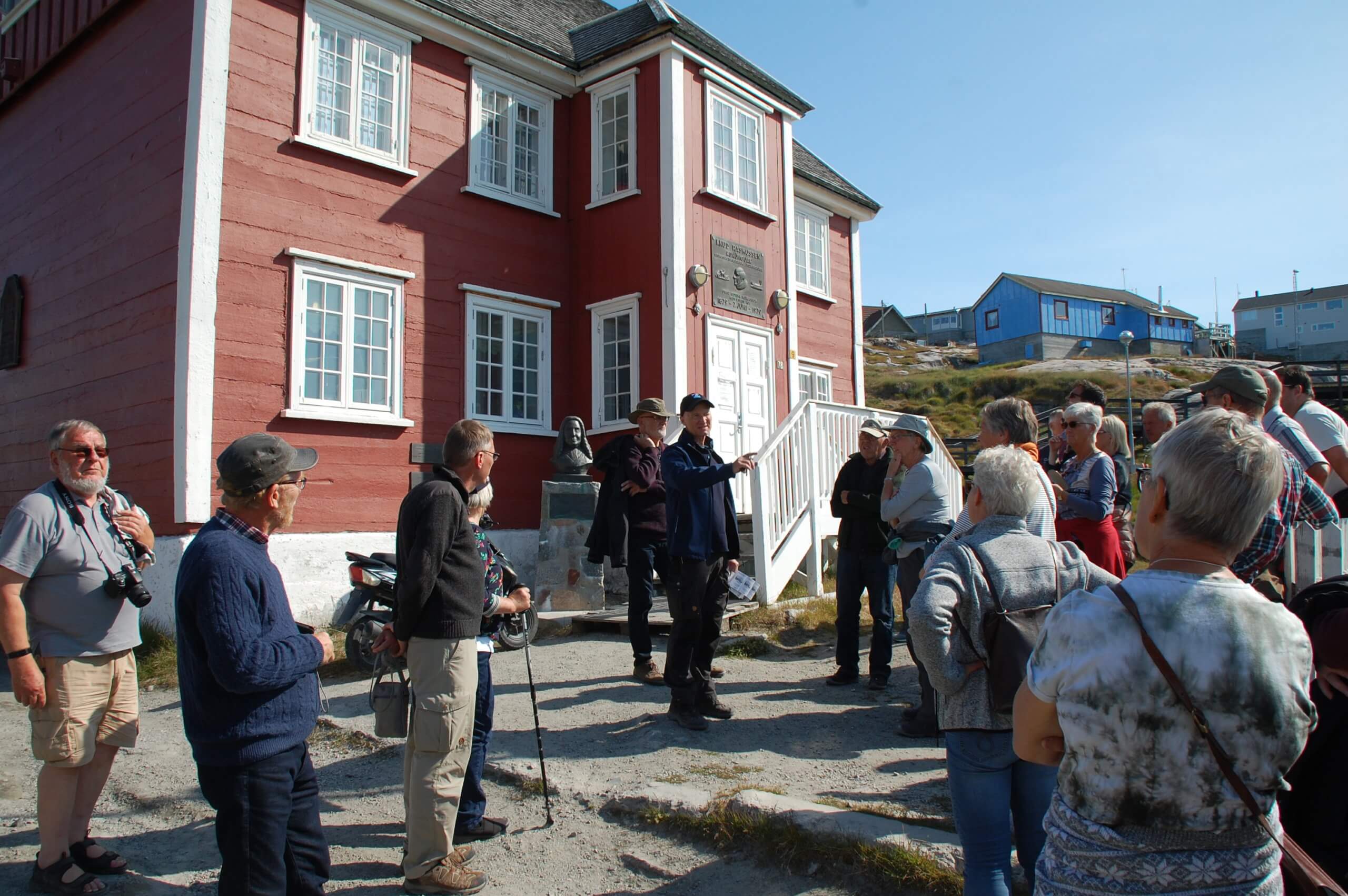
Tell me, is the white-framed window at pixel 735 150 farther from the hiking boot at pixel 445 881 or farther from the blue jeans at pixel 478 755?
the hiking boot at pixel 445 881

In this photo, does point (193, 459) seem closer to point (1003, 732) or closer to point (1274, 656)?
point (1003, 732)

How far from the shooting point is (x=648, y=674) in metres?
6.41

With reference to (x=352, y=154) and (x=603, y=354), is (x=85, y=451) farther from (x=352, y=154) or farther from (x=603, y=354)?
(x=603, y=354)

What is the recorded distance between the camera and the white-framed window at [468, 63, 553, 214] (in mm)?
11117

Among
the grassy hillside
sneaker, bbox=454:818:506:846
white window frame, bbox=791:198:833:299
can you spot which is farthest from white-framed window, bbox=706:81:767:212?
the grassy hillside

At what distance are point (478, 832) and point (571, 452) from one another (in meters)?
6.27

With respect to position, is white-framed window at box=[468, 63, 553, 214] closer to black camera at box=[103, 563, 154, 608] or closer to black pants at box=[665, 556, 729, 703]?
black pants at box=[665, 556, 729, 703]

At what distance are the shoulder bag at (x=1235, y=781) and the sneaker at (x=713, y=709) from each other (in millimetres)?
3751

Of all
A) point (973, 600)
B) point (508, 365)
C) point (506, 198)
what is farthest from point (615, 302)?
point (973, 600)

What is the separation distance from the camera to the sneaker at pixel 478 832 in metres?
3.98

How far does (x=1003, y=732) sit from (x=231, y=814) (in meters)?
2.28

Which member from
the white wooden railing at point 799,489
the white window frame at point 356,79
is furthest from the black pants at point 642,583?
the white window frame at point 356,79

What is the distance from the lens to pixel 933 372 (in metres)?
47.5

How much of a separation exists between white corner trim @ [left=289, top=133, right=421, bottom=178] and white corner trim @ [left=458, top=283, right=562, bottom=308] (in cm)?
137
